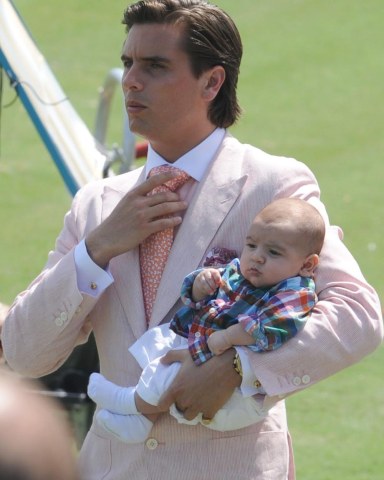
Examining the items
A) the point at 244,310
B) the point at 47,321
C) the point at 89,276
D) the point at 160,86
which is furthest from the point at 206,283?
the point at 160,86

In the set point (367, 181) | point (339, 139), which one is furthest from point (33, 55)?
point (339, 139)

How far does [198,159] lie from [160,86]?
219mm

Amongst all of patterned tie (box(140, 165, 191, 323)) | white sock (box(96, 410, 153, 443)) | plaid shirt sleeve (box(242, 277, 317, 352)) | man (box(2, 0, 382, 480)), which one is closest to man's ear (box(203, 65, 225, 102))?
man (box(2, 0, 382, 480))

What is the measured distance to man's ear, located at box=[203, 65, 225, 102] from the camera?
3188 mm

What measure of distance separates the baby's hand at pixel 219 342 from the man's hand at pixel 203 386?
19 mm

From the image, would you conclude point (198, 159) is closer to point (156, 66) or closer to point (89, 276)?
point (156, 66)

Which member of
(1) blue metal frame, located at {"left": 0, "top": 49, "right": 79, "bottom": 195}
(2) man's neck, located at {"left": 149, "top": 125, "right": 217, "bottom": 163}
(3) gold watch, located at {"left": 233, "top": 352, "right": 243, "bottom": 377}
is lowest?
(1) blue metal frame, located at {"left": 0, "top": 49, "right": 79, "bottom": 195}

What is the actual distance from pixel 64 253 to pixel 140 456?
0.59m

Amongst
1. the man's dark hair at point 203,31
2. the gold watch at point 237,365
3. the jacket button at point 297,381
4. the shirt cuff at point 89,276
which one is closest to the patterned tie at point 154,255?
the shirt cuff at point 89,276

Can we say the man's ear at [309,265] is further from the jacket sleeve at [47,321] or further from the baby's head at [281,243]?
the jacket sleeve at [47,321]

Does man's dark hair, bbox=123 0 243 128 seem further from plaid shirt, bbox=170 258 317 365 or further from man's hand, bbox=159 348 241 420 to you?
man's hand, bbox=159 348 241 420

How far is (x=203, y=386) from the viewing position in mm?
2871

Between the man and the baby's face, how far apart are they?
0.36 feet

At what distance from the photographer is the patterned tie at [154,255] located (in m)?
3.12
